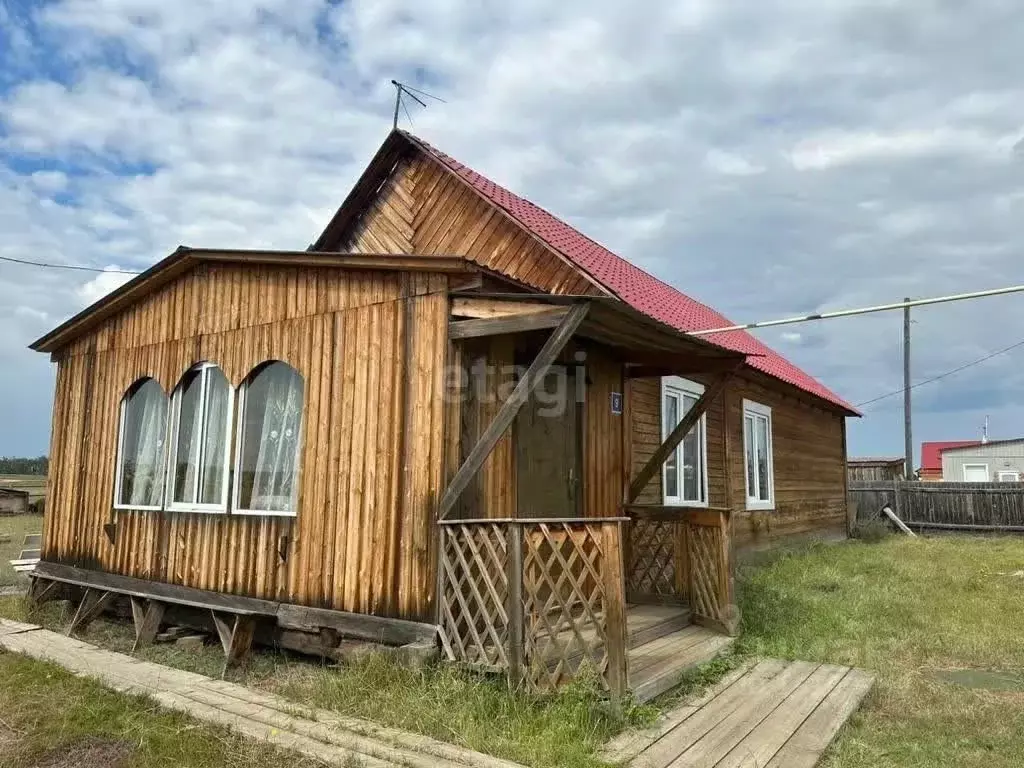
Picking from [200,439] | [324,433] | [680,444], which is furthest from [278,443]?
[680,444]

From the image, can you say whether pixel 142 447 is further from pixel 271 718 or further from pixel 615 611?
pixel 615 611

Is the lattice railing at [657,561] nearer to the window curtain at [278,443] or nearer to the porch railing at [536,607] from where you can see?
the porch railing at [536,607]

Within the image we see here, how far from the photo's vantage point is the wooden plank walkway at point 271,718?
397cm

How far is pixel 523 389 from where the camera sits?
4.93 m

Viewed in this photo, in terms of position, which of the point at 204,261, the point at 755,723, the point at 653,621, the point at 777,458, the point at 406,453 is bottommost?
the point at 755,723

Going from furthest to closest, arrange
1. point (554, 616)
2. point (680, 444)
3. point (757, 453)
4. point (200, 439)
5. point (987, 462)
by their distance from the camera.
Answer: point (987, 462) < point (757, 453) < point (680, 444) < point (200, 439) < point (554, 616)

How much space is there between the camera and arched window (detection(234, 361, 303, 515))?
653 centimetres

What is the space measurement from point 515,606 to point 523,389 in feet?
4.50

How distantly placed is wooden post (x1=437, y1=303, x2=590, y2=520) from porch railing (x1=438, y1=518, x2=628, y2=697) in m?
0.36

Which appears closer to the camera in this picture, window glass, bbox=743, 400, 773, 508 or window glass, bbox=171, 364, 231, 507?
window glass, bbox=171, 364, 231, 507

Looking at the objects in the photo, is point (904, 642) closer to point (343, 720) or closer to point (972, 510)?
point (343, 720)

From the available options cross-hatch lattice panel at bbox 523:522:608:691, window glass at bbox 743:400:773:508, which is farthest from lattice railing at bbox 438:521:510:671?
window glass at bbox 743:400:773:508

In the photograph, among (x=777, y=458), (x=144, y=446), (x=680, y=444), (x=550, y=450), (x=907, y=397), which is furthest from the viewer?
(x=907, y=397)

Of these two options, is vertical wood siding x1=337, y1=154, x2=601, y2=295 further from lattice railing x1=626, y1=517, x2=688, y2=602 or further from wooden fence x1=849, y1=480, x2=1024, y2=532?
wooden fence x1=849, y1=480, x2=1024, y2=532
